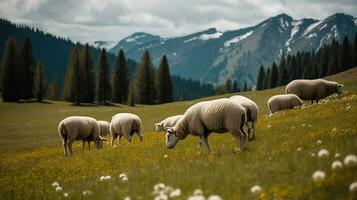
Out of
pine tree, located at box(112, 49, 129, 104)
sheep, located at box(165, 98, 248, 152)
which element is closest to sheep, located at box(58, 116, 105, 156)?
sheep, located at box(165, 98, 248, 152)

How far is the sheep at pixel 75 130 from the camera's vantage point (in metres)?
26.0

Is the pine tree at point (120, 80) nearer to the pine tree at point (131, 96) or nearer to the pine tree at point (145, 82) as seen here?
the pine tree at point (131, 96)

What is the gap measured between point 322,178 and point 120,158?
13456 mm

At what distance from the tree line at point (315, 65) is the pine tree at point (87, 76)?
69710mm

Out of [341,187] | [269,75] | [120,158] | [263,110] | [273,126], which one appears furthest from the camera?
[269,75]

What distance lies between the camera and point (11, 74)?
99688 mm

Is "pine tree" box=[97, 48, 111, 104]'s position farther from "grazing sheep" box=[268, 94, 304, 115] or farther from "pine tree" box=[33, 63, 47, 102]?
"grazing sheep" box=[268, 94, 304, 115]

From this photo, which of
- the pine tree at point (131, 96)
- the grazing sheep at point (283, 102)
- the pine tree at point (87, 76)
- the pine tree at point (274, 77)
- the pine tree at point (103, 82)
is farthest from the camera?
the pine tree at point (274, 77)

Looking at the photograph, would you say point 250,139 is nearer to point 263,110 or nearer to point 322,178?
point 322,178

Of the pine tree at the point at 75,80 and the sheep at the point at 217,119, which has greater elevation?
the pine tree at the point at 75,80

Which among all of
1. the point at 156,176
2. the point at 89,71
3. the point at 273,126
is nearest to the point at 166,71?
the point at 89,71

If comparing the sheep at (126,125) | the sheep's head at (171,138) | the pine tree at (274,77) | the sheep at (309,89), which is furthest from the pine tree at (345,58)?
the sheep's head at (171,138)

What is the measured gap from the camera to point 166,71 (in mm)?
111625

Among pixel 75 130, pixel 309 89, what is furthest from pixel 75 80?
pixel 75 130
